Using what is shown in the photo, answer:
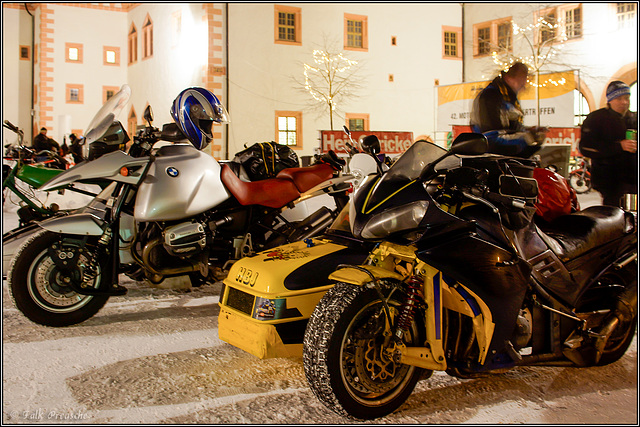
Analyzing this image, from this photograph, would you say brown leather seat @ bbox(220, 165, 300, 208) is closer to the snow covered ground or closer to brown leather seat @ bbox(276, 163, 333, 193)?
brown leather seat @ bbox(276, 163, 333, 193)

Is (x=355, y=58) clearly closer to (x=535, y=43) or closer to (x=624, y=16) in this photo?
(x=535, y=43)

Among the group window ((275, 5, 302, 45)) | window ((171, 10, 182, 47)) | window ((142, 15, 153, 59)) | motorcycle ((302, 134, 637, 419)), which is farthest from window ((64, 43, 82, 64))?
motorcycle ((302, 134, 637, 419))

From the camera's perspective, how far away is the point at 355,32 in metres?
18.9

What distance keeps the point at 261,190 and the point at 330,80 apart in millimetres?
9344

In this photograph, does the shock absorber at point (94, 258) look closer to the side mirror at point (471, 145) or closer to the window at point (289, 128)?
the side mirror at point (471, 145)

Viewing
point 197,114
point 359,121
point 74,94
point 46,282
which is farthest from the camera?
point 74,94

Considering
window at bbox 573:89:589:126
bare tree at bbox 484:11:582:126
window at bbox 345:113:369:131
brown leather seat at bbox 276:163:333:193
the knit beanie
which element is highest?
bare tree at bbox 484:11:582:126

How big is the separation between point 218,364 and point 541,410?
166 cm

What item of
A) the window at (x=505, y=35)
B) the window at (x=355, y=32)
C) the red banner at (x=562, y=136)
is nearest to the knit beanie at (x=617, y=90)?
the red banner at (x=562, y=136)

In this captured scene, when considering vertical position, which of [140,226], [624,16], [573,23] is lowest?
[140,226]

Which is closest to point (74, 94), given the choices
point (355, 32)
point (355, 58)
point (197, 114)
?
point (355, 32)

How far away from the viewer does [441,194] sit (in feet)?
8.57

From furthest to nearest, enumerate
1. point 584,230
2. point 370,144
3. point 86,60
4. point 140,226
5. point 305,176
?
1. point 86,60
2. point 305,176
3. point 140,226
4. point 370,144
5. point 584,230

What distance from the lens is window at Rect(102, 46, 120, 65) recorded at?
22814 millimetres
